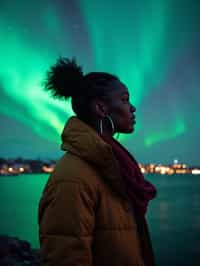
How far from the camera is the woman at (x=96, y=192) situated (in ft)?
4.16

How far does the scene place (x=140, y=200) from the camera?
1.49 meters

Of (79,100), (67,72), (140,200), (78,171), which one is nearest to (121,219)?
(140,200)

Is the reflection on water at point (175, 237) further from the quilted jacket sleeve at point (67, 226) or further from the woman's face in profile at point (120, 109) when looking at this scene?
the quilted jacket sleeve at point (67, 226)

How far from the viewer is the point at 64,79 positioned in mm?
1784

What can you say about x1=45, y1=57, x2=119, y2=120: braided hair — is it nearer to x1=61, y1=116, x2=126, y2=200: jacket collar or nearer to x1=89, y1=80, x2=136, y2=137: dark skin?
x1=89, y1=80, x2=136, y2=137: dark skin

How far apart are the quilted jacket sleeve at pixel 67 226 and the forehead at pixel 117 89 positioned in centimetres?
53

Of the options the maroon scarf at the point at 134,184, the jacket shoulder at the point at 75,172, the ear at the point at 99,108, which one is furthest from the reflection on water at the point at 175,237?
the jacket shoulder at the point at 75,172

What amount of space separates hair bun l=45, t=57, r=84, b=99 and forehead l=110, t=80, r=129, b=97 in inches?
7.5

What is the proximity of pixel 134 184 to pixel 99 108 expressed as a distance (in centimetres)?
40

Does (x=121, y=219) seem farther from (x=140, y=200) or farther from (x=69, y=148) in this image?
(x=69, y=148)

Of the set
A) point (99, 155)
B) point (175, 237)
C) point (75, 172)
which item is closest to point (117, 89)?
point (99, 155)

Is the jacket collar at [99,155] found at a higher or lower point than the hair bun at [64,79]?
lower

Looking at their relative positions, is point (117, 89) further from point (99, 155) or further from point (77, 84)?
point (99, 155)

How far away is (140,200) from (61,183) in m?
0.40
